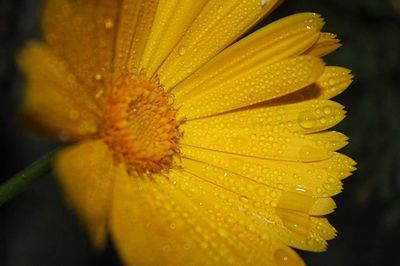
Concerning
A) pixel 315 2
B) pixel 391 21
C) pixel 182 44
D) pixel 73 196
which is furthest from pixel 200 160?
pixel 391 21

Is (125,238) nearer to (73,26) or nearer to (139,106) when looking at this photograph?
(73,26)

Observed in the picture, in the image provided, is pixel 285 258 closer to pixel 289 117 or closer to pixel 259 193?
pixel 259 193

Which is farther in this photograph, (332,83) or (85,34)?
(332,83)

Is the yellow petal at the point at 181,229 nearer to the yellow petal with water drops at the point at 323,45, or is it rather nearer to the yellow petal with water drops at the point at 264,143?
the yellow petal with water drops at the point at 264,143

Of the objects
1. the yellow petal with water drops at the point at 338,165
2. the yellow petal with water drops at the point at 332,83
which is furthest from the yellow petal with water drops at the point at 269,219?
the yellow petal with water drops at the point at 332,83

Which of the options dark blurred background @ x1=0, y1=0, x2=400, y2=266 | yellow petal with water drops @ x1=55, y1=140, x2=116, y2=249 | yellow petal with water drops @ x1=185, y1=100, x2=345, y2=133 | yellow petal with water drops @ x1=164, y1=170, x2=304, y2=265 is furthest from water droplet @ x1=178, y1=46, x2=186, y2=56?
dark blurred background @ x1=0, y1=0, x2=400, y2=266

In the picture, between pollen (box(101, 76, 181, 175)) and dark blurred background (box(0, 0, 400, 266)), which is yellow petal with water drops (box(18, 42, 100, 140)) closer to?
pollen (box(101, 76, 181, 175))

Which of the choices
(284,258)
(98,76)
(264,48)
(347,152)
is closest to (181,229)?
→ (284,258)
